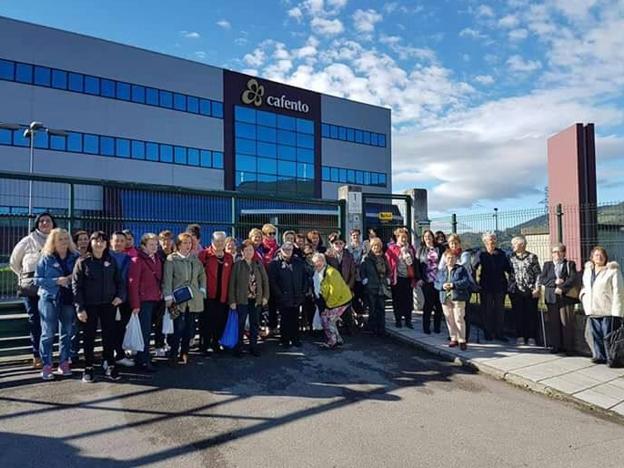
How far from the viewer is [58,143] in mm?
30000

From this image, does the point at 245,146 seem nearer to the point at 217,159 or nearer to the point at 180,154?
the point at 217,159

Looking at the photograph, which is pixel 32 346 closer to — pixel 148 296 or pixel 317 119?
pixel 148 296

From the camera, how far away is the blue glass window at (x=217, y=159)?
37.9 metres

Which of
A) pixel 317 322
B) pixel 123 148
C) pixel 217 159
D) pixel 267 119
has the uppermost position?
pixel 267 119

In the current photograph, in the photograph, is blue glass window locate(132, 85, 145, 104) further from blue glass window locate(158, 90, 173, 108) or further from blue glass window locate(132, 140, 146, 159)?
blue glass window locate(132, 140, 146, 159)

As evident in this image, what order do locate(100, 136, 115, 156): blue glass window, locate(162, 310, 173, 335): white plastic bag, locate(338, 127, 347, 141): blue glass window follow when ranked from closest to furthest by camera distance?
locate(162, 310, 173, 335): white plastic bag < locate(100, 136, 115, 156): blue glass window < locate(338, 127, 347, 141): blue glass window

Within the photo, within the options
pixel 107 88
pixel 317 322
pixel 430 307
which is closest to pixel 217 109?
pixel 107 88

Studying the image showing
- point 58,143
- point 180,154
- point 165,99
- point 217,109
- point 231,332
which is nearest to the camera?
point 231,332

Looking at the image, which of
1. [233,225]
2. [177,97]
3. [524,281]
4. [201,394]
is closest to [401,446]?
[201,394]

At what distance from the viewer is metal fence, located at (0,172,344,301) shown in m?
6.67

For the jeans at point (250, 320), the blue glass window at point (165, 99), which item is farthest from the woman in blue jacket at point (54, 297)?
the blue glass window at point (165, 99)

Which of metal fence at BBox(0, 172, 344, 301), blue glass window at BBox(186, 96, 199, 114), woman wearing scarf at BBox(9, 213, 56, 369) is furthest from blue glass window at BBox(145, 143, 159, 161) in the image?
woman wearing scarf at BBox(9, 213, 56, 369)

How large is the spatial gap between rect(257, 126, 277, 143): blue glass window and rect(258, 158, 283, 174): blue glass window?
187 centimetres

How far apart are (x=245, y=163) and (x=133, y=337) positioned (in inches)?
1362
